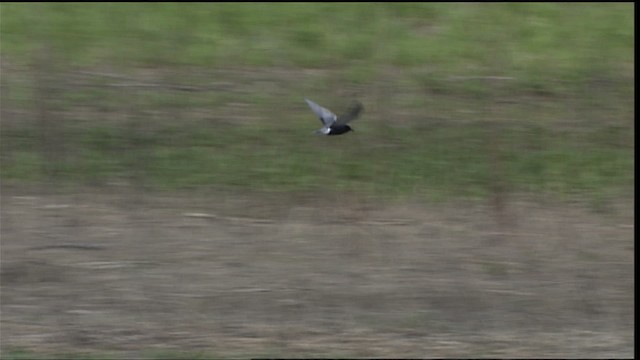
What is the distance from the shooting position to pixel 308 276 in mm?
6570

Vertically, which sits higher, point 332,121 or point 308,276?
point 332,121

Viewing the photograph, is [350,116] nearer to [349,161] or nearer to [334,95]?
[349,161]

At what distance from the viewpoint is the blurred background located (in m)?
6.09

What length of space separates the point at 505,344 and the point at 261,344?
114 centimetres

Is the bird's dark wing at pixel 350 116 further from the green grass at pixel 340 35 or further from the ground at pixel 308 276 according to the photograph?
the green grass at pixel 340 35

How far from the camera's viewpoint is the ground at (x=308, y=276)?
5.87 meters

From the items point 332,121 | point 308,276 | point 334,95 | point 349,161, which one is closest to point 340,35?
point 334,95

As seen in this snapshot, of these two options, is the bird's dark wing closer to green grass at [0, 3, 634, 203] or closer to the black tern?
the black tern

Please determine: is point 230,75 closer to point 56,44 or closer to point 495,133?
point 56,44

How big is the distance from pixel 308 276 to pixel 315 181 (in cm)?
118

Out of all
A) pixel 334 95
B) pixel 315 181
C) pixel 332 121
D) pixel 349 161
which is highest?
pixel 334 95

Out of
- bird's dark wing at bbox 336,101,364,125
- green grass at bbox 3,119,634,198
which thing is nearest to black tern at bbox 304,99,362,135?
bird's dark wing at bbox 336,101,364,125

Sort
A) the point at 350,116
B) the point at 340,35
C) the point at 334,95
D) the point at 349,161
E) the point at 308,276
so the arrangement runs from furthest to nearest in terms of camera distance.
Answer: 1. the point at 340,35
2. the point at 334,95
3. the point at 349,161
4. the point at 350,116
5. the point at 308,276

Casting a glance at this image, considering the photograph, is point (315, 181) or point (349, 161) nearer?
point (315, 181)
